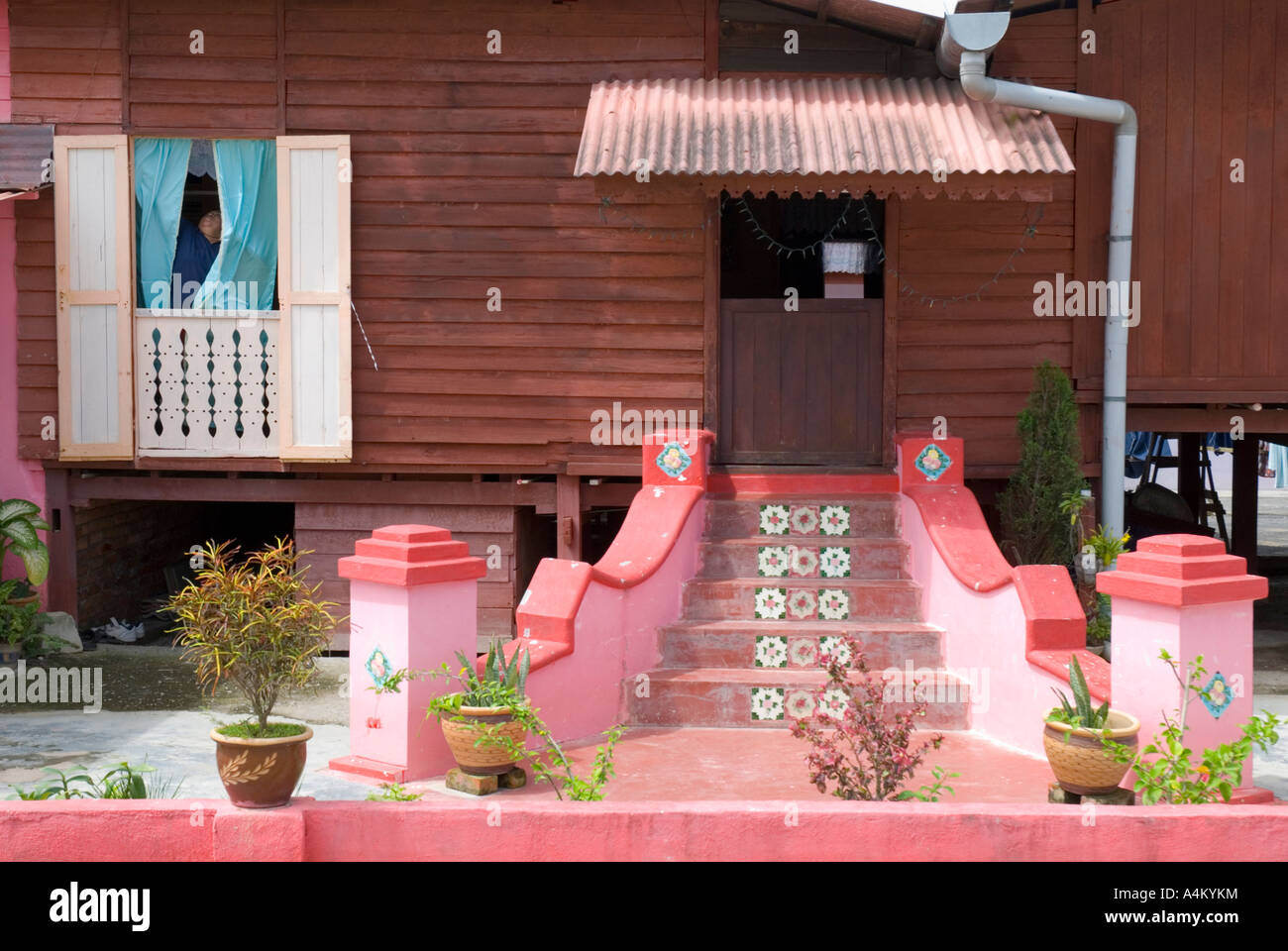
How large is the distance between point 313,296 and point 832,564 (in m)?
4.25

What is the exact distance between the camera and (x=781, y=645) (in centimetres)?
775

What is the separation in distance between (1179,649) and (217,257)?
729 centimetres

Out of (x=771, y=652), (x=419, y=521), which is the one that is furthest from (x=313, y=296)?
(x=771, y=652)

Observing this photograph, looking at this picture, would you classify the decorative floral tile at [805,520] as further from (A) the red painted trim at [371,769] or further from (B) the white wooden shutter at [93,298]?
(B) the white wooden shutter at [93,298]

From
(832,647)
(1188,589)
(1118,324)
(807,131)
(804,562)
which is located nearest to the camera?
(1188,589)

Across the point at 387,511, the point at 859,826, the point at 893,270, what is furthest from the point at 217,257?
the point at 859,826

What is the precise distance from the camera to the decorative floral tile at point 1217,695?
5621mm

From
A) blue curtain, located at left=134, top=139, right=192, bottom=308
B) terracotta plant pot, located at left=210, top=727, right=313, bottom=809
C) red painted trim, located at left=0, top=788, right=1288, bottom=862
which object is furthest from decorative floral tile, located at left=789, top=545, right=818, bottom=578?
blue curtain, located at left=134, top=139, right=192, bottom=308

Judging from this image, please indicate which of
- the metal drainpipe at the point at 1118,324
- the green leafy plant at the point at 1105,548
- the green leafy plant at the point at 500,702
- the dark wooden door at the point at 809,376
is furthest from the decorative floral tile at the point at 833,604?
the metal drainpipe at the point at 1118,324

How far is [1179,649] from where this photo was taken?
5594 mm

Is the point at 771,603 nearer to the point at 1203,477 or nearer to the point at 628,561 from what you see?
the point at 628,561

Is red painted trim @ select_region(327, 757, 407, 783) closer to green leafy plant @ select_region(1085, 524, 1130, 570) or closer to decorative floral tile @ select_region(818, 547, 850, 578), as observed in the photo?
decorative floral tile @ select_region(818, 547, 850, 578)

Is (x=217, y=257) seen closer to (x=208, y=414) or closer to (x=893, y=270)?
(x=208, y=414)

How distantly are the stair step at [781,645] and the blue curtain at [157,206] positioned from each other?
4965 mm
